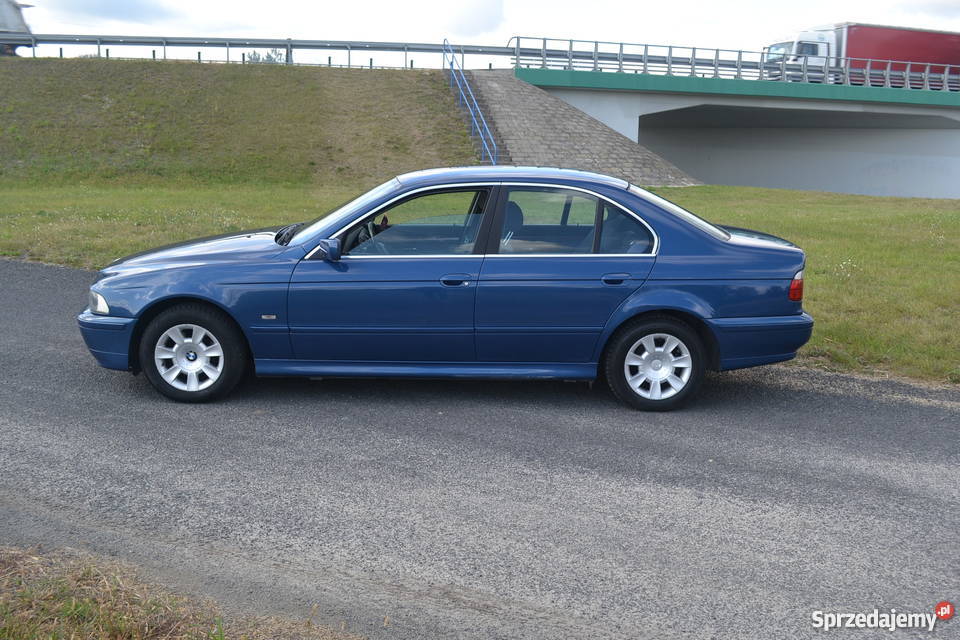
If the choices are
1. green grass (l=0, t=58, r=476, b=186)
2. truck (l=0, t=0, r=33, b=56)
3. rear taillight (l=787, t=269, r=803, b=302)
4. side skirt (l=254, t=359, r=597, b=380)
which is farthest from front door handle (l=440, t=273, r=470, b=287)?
truck (l=0, t=0, r=33, b=56)

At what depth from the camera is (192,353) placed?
5891 mm

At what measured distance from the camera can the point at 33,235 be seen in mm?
12672

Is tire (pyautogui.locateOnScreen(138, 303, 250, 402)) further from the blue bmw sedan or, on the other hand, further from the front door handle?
the front door handle

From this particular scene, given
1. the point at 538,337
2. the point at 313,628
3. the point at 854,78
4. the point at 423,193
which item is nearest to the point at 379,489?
the point at 313,628

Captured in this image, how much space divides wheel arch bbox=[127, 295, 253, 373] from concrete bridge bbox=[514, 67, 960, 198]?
29.7m

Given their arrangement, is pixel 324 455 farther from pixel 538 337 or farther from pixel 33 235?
pixel 33 235

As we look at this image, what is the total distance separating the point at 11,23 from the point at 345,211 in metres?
38.1

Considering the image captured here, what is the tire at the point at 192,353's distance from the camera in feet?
19.1

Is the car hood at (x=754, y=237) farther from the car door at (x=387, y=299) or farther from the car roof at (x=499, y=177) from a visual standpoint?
the car door at (x=387, y=299)

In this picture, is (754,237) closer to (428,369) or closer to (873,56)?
(428,369)

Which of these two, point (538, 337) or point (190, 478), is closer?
point (190, 478)

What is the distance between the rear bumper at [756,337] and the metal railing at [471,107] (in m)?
22.0

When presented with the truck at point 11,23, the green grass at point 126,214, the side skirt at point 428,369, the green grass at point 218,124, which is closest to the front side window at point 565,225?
the side skirt at point 428,369

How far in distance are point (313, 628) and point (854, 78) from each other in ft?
130
